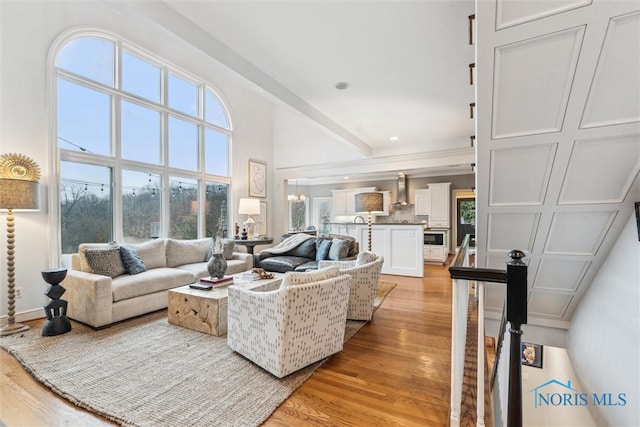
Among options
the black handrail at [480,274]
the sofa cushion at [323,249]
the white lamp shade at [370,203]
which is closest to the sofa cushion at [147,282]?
the sofa cushion at [323,249]

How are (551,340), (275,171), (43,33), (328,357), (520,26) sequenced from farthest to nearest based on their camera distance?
1. (275,171)
2. (43,33)
3. (551,340)
4. (328,357)
5. (520,26)

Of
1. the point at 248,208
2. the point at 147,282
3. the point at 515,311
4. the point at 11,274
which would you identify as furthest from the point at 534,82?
the point at 248,208

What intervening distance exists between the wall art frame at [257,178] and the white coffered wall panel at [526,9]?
19.8 ft

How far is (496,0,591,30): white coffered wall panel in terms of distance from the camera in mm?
1249

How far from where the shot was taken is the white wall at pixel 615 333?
153 centimetres

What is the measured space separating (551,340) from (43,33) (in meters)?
6.45

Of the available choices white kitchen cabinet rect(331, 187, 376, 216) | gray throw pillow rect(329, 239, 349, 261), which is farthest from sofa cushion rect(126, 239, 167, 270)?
white kitchen cabinet rect(331, 187, 376, 216)

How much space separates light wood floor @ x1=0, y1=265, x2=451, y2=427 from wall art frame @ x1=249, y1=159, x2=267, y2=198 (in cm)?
478

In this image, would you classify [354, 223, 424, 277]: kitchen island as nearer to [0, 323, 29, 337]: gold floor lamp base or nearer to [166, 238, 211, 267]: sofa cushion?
[166, 238, 211, 267]: sofa cushion

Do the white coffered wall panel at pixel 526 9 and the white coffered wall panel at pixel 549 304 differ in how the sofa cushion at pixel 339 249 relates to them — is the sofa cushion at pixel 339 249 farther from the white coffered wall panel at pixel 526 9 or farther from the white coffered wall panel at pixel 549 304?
the white coffered wall panel at pixel 526 9

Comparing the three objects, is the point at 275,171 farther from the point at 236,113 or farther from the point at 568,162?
the point at 568,162

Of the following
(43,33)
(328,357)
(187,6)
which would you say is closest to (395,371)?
(328,357)

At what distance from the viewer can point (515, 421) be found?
1237 mm

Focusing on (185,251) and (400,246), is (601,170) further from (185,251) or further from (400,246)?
(185,251)
